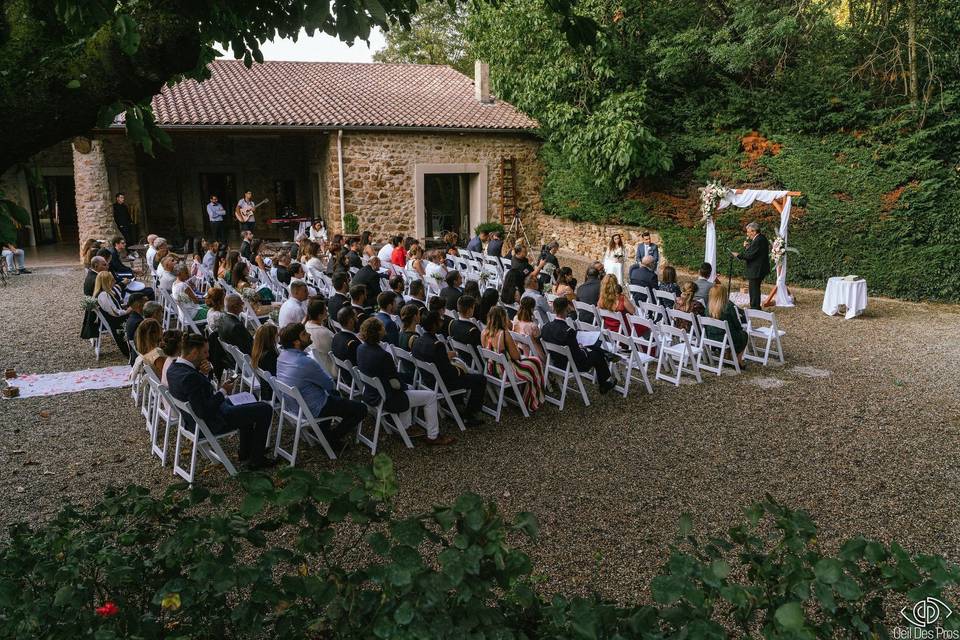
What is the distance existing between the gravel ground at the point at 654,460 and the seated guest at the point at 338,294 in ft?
7.66

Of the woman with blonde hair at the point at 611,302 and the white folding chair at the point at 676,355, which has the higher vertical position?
the woman with blonde hair at the point at 611,302

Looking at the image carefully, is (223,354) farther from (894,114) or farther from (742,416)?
(894,114)

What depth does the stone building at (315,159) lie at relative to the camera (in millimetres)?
17734

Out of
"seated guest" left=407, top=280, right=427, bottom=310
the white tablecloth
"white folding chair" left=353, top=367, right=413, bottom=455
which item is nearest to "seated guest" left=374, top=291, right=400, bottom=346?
"seated guest" left=407, top=280, right=427, bottom=310

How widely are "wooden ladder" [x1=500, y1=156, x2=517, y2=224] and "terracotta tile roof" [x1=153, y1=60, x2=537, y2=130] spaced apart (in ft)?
3.36

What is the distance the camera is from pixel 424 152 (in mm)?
19047

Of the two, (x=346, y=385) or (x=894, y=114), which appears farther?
(x=894, y=114)

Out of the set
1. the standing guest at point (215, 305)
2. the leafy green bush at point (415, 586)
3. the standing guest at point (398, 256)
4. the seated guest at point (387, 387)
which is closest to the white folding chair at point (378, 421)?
the seated guest at point (387, 387)

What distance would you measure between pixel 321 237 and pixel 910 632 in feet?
52.5

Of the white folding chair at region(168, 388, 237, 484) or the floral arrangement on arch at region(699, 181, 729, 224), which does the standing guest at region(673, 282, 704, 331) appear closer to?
the floral arrangement on arch at region(699, 181, 729, 224)

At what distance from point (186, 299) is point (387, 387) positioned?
399 centimetres

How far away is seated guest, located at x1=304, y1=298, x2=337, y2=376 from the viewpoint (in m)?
6.41

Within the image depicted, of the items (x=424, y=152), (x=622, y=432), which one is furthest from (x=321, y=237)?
(x=622, y=432)

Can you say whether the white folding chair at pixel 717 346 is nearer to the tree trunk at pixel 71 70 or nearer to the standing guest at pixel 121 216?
the tree trunk at pixel 71 70
